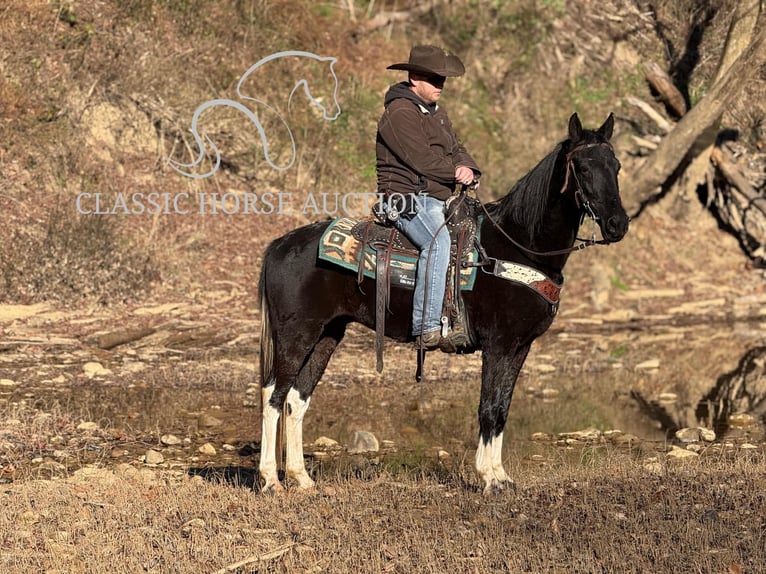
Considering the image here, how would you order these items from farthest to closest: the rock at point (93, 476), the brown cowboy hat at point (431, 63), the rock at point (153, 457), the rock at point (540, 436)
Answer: the rock at point (540, 436)
the rock at point (153, 457)
the rock at point (93, 476)
the brown cowboy hat at point (431, 63)

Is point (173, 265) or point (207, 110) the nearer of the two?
point (173, 265)

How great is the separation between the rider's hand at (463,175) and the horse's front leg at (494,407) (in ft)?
4.69

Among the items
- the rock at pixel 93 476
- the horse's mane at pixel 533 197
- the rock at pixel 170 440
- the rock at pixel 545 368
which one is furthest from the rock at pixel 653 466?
the rock at pixel 170 440

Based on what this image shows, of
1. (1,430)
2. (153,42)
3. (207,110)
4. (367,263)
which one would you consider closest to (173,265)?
(207,110)

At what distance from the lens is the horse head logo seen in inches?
776

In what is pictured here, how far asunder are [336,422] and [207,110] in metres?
10.2

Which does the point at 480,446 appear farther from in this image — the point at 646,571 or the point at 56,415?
the point at 56,415

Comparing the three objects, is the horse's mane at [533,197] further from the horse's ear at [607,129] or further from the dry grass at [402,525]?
the dry grass at [402,525]

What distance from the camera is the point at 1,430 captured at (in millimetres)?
10242

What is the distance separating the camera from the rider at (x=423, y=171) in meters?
8.10

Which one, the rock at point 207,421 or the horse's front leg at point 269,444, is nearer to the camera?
the horse's front leg at point 269,444

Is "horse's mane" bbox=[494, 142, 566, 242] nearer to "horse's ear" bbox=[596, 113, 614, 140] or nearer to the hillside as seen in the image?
"horse's ear" bbox=[596, 113, 614, 140]

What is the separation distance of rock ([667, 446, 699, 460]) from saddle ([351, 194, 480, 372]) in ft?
10.1

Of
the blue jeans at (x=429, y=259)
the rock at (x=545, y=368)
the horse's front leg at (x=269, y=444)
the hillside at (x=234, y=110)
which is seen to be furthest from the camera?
the hillside at (x=234, y=110)
